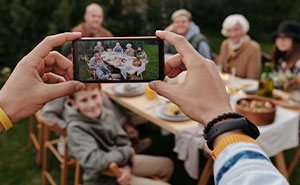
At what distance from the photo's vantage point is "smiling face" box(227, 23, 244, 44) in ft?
13.3

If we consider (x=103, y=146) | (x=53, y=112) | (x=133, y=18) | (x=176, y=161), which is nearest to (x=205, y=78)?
(x=103, y=146)

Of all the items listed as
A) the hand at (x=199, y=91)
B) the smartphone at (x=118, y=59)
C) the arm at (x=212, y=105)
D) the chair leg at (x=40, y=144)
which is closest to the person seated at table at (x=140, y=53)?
the smartphone at (x=118, y=59)

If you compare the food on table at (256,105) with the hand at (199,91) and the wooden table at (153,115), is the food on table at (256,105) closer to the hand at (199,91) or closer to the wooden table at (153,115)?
the wooden table at (153,115)

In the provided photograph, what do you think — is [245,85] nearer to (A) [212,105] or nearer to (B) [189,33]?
(B) [189,33]

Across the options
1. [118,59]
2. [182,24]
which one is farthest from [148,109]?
[182,24]

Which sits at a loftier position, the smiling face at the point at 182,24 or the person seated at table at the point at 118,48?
the person seated at table at the point at 118,48

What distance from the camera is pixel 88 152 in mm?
2137

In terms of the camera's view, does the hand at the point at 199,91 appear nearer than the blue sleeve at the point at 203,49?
Yes

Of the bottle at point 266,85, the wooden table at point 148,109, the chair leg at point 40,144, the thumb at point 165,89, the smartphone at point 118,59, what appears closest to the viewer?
the thumb at point 165,89

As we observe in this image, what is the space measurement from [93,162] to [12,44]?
4.31 metres

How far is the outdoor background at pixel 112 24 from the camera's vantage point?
354cm

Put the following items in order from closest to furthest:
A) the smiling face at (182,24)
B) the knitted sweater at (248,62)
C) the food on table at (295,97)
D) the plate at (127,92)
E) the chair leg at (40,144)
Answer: the food on table at (295,97) → the plate at (127,92) → the chair leg at (40,144) → the knitted sweater at (248,62) → the smiling face at (182,24)

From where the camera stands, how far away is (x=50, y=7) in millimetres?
5566

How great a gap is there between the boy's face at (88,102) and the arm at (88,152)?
164 millimetres
